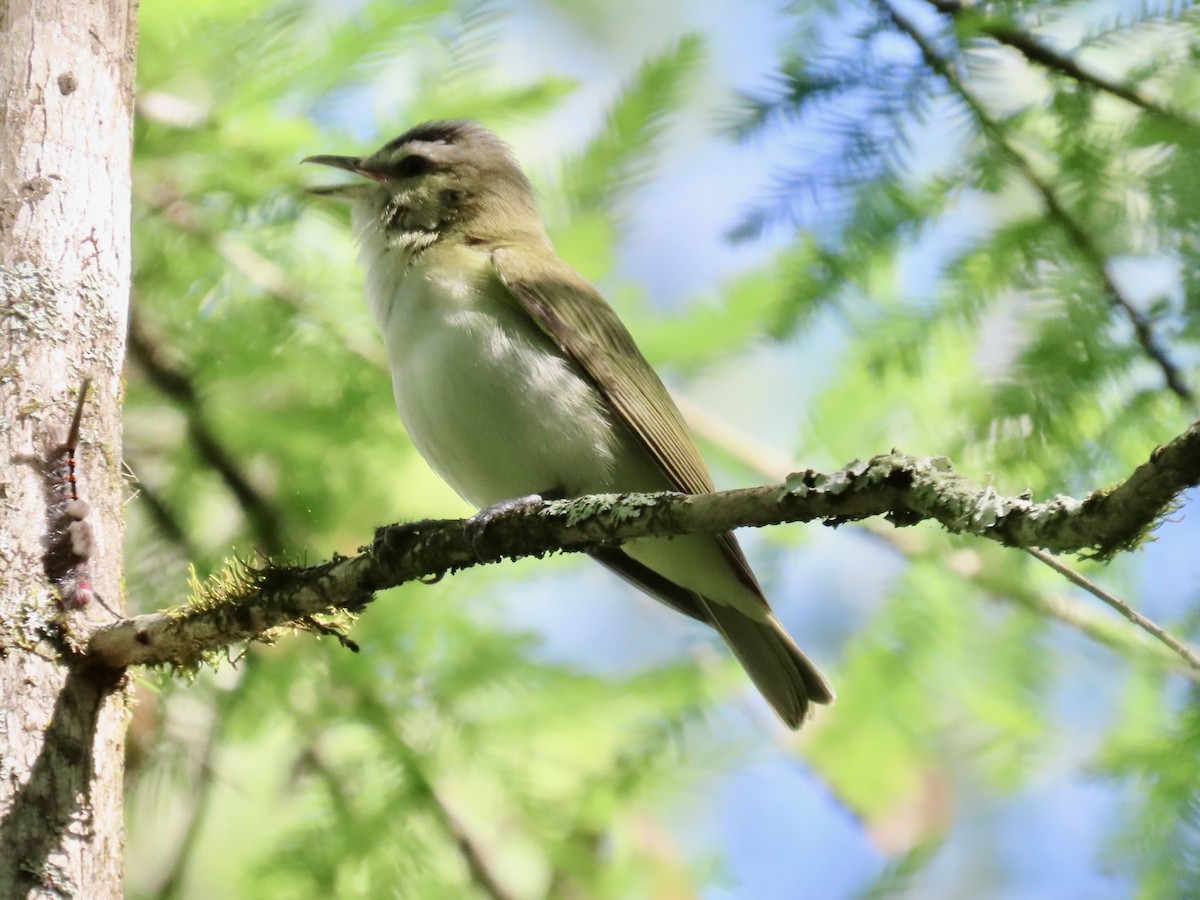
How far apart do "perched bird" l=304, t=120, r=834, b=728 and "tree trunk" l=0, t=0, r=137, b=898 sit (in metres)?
1.03

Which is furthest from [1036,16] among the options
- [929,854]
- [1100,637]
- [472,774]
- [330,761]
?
[330,761]

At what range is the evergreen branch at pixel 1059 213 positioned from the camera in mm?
2744

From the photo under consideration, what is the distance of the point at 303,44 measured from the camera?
3.45m

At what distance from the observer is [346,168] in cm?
387

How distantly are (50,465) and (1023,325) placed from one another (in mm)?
2141

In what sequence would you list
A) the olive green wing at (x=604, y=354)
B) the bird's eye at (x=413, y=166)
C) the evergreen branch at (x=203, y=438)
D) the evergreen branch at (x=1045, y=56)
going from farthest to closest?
the bird's eye at (x=413, y=166), the evergreen branch at (x=203, y=438), the olive green wing at (x=604, y=354), the evergreen branch at (x=1045, y=56)

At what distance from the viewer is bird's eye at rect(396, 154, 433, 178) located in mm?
3938

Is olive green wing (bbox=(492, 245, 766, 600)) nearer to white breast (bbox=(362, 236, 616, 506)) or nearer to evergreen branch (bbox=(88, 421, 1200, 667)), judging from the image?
white breast (bbox=(362, 236, 616, 506))

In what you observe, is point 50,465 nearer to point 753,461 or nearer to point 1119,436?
point 1119,436

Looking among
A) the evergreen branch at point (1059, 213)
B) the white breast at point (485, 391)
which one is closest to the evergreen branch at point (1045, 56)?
the evergreen branch at point (1059, 213)

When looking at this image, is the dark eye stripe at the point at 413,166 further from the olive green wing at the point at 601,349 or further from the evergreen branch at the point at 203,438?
the evergreen branch at the point at 203,438

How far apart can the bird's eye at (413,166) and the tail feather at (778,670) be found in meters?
1.63

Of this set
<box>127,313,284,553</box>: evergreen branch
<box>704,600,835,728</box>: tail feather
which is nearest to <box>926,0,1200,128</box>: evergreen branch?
<box>704,600,835,728</box>: tail feather

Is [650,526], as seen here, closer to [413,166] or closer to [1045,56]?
[1045,56]
